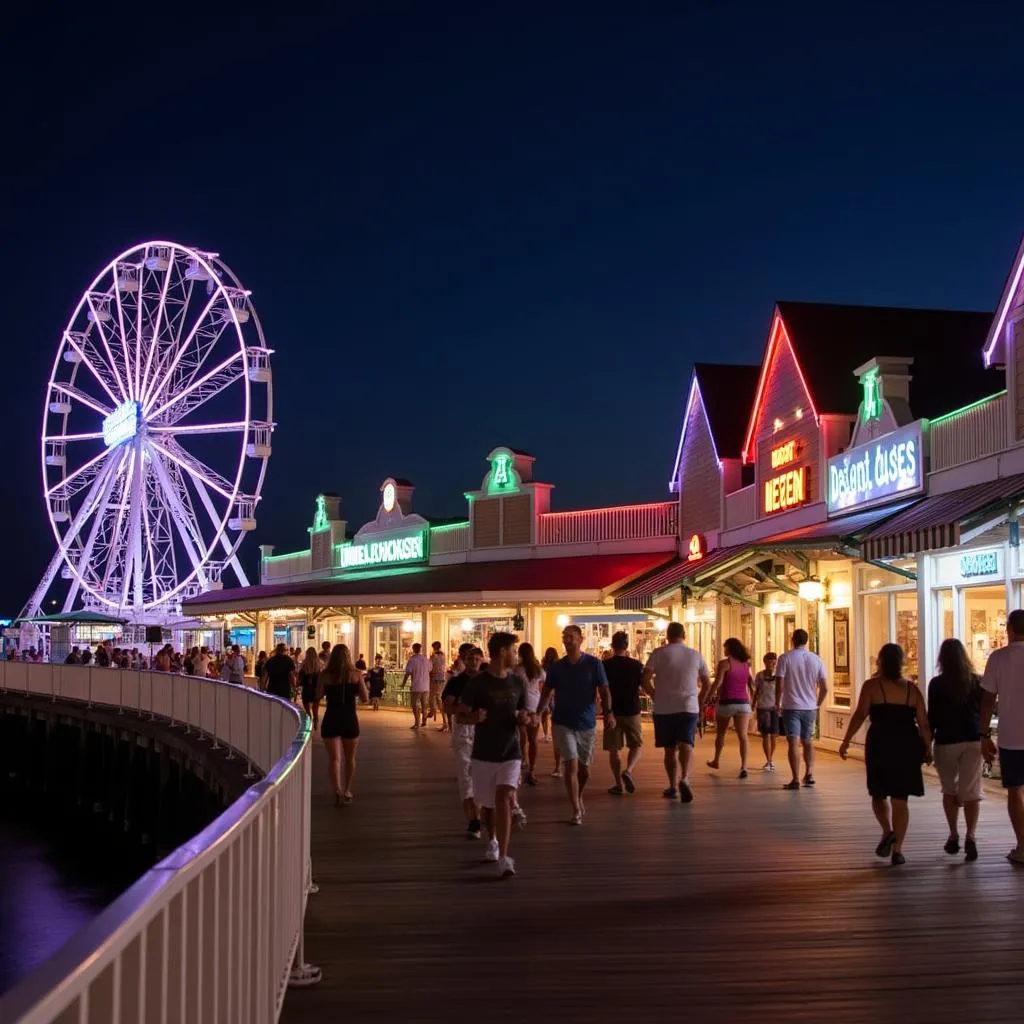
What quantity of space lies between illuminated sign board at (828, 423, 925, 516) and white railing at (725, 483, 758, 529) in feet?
14.7

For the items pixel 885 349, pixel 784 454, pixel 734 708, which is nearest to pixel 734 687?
pixel 734 708

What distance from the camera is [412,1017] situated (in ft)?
21.2

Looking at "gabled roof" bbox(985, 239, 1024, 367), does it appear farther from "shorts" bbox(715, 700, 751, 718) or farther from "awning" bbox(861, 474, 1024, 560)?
"shorts" bbox(715, 700, 751, 718)

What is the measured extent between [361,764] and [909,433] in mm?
8968

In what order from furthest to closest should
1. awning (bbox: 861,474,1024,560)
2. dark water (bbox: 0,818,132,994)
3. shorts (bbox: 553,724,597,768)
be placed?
dark water (bbox: 0,818,132,994)
awning (bbox: 861,474,1024,560)
shorts (bbox: 553,724,597,768)

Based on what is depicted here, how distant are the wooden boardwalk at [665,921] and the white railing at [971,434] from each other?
16.7ft

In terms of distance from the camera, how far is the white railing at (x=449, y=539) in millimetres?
38156

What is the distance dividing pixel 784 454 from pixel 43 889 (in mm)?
14399

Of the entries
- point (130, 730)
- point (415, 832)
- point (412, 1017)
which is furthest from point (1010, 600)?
point (130, 730)

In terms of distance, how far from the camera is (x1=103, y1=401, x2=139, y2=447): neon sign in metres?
43.8

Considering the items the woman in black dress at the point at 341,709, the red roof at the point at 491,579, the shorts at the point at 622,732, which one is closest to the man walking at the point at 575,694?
the shorts at the point at 622,732

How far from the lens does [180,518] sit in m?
45.1

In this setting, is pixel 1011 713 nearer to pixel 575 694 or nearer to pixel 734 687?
pixel 575 694

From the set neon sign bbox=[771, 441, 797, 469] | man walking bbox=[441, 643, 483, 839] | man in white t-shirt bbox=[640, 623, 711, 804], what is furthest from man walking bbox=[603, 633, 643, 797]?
neon sign bbox=[771, 441, 797, 469]
